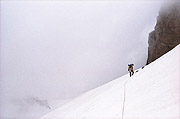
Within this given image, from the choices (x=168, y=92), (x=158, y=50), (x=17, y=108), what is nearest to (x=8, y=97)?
(x=17, y=108)

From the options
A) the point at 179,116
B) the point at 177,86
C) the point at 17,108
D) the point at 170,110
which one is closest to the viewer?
the point at 179,116

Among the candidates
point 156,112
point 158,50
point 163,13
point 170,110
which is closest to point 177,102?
point 170,110

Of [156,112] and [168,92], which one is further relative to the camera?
[168,92]

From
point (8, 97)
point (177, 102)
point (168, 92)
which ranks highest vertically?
point (8, 97)

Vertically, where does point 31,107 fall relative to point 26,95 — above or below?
below

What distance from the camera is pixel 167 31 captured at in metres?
32.3

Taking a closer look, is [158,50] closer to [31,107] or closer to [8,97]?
[31,107]

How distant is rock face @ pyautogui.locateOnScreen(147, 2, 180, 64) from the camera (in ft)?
101

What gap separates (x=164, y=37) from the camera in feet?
107

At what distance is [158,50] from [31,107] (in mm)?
157527

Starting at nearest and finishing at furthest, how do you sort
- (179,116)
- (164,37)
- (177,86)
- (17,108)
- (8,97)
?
(179,116), (177,86), (164,37), (17,108), (8,97)

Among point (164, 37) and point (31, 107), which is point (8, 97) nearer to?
point (31, 107)

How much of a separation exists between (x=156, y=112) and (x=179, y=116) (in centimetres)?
46

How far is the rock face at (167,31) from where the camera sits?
3092 cm
